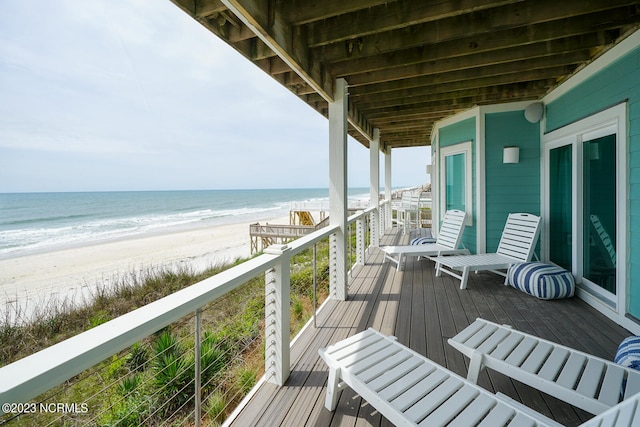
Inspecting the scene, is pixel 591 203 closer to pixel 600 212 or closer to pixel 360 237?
pixel 600 212

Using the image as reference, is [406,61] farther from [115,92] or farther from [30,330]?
[115,92]

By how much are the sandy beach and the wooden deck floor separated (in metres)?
6.51

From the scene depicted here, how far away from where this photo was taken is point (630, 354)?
1.88 m

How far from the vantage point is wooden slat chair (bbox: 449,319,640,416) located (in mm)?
1545

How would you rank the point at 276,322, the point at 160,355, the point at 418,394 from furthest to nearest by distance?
the point at 160,355, the point at 276,322, the point at 418,394

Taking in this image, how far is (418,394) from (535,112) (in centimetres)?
448

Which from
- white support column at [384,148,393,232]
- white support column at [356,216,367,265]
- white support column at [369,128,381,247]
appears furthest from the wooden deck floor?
white support column at [384,148,393,232]

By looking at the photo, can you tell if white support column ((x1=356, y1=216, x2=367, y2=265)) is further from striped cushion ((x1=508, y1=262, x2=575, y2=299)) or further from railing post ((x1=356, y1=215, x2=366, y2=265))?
striped cushion ((x1=508, y1=262, x2=575, y2=299))

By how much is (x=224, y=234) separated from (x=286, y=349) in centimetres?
1753

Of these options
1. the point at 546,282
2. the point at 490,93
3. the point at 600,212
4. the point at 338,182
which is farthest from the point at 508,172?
the point at 338,182

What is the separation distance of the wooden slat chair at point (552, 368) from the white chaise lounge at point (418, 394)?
0.28 metres

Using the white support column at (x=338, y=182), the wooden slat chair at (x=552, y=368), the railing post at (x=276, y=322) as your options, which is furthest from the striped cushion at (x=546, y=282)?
the railing post at (x=276, y=322)

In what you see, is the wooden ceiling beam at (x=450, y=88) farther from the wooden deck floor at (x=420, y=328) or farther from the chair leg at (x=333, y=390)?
the chair leg at (x=333, y=390)

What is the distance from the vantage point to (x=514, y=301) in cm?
348
